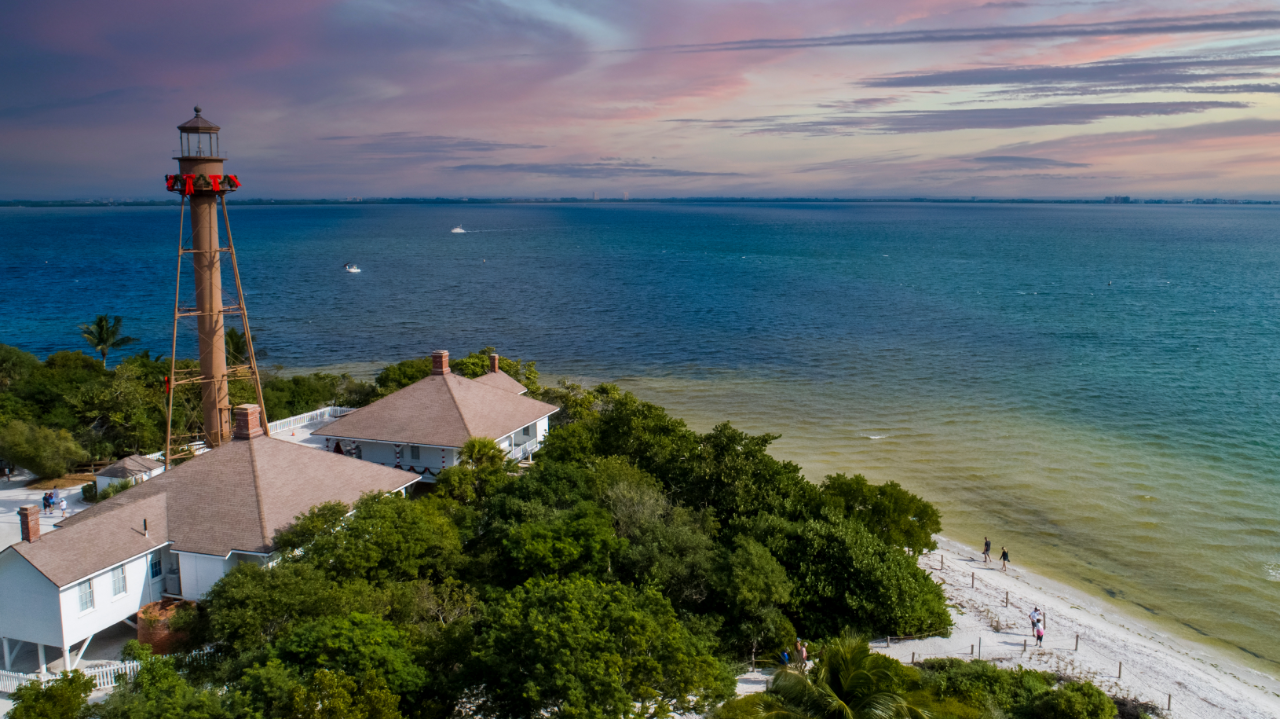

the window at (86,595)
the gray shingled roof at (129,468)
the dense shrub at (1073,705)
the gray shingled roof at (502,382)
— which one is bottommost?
the dense shrub at (1073,705)

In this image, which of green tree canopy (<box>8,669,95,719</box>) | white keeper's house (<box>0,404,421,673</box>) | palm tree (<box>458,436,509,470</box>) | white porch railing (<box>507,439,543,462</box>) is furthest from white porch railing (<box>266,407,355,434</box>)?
green tree canopy (<box>8,669,95,719</box>)

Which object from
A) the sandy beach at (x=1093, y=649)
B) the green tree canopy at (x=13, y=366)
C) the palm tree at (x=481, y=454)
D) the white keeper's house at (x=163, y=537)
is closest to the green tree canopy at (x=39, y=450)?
the white keeper's house at (x=163, y=537)

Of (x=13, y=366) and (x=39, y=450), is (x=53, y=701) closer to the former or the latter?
(x=39, y=450)

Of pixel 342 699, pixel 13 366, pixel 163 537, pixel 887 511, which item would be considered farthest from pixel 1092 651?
pixel 13 366

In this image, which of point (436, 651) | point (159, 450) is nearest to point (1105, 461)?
point (436, 651)

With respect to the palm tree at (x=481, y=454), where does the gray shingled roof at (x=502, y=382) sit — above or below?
above

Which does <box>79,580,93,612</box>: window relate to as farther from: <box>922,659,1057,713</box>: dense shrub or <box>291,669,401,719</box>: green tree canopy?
<box>922,659,1057,713</box>: dense shrub

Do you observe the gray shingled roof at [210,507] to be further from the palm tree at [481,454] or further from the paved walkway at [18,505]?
the paved walkway at [18,505]
